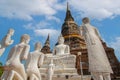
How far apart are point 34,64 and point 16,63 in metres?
1.52

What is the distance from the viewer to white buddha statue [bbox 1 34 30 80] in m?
7.37

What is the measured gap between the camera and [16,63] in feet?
24.3

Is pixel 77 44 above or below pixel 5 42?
above

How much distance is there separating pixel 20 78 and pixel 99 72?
2.33 m

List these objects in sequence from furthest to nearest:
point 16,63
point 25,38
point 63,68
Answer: point 63,68 < point 25,38 < point 16,63

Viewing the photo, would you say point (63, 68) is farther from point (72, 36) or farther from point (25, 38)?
point (72, 36)

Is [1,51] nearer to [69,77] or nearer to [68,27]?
[69,77]

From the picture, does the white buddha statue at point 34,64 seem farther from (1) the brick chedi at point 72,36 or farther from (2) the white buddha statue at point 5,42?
(1) the brick chedi at point 72,36

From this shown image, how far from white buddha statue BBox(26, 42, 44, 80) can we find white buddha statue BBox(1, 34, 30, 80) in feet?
3.49

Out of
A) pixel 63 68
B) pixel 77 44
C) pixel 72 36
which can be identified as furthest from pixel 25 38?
pixel 72 36

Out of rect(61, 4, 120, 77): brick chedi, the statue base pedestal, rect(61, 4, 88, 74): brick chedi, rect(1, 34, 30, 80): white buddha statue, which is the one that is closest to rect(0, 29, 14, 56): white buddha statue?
rect(1, 34, 30, 80): white buddha statue

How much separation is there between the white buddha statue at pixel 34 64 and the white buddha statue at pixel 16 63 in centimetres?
106

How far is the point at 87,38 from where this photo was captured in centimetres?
870

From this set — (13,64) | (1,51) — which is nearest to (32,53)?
(1,51)
